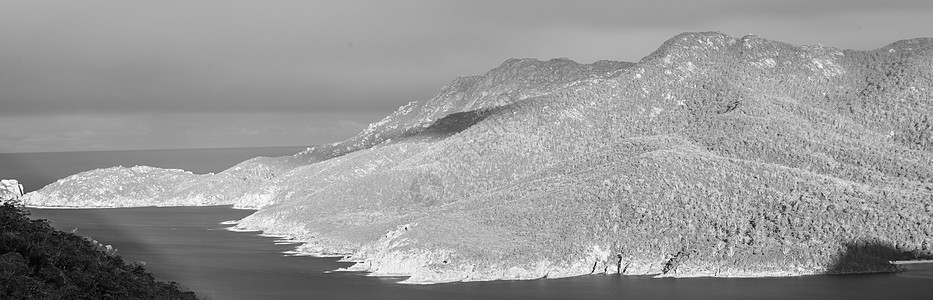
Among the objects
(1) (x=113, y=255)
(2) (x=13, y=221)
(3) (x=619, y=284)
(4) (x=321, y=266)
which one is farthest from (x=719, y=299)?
(2) (x=13, y=221)

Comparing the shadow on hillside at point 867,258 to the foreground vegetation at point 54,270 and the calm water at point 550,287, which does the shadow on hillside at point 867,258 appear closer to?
the calm water at point 550,287

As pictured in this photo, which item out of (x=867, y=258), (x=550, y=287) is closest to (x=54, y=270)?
(x=550, y=287)

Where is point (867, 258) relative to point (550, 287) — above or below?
above

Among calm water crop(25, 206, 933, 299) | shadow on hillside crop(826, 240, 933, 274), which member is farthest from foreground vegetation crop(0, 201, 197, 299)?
shadow on hillside crop(826, 240, 933, 274)

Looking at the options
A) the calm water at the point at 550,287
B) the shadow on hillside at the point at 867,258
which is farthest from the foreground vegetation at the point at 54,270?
the shadow on hillside at the point at 867,258

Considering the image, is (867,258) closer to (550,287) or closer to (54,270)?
(550,287)
